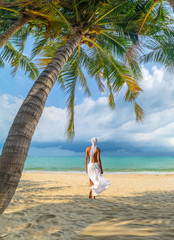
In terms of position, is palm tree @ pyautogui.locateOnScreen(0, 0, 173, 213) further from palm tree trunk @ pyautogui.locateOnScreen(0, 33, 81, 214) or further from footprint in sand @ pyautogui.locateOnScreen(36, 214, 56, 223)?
footprint in sand @ pyautogui.locateOnScreen(36, 214, 56, 223)

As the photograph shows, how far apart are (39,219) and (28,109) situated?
6.32 feet

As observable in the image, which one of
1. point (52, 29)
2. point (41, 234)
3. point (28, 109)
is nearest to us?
point (41, 234)

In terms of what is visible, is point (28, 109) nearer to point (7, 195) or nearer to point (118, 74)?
point (7, 195)

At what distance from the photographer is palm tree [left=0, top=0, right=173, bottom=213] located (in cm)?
227

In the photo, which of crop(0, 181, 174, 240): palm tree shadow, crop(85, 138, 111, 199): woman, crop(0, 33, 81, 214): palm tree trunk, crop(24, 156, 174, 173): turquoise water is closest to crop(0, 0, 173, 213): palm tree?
crop(0, 33, 81, 214): palm tree trunk

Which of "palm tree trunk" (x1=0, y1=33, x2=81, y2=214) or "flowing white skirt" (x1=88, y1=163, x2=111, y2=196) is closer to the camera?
"palm tree trunk" (x1=0, y1=33, x2=81, y2=214)

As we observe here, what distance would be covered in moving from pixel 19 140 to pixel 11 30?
4548 mm

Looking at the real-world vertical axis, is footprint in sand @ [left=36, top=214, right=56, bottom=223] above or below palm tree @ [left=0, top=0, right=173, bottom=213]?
below

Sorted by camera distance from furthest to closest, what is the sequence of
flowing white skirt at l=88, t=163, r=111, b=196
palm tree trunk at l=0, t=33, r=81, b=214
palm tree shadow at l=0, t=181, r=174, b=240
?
flowing white skirt at l=88, t=163, r=111, b=196
palm tree shadow at l=0, t=181, r=174, b=240
palm tree trunk at l=0, t=33, r=81, b=214

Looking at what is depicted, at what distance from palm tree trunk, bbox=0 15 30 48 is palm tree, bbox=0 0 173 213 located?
103cm

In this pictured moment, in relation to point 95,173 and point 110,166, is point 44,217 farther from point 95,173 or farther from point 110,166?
point 110,166

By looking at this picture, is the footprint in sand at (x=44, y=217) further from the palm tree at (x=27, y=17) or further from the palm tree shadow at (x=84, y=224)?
the palm tree at (x=27, y=17)

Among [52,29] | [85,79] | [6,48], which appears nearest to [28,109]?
[52,29]

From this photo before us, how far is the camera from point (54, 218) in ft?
10.3
